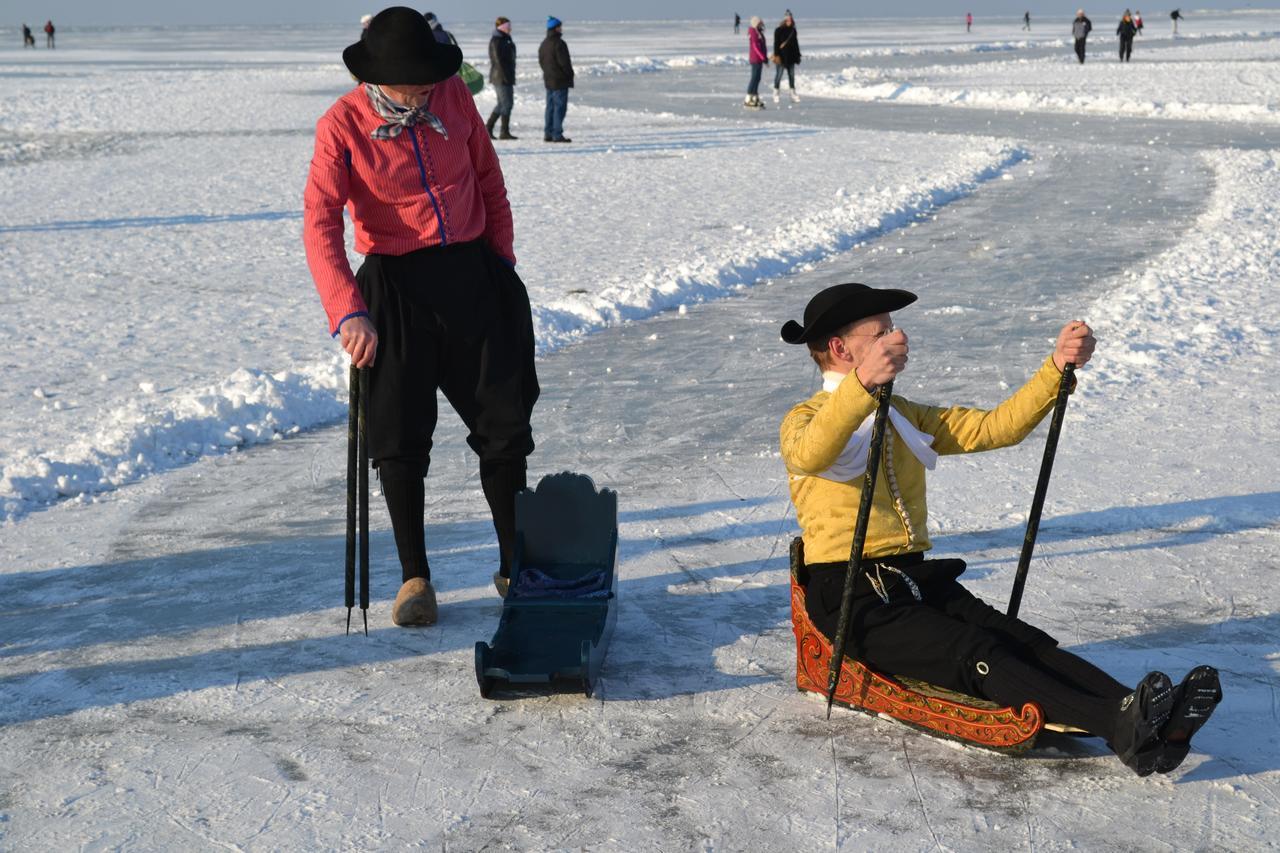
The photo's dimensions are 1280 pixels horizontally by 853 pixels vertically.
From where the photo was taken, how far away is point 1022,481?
5352mm

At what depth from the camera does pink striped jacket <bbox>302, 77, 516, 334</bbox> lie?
12.3 feet

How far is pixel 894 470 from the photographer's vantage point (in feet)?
11.4

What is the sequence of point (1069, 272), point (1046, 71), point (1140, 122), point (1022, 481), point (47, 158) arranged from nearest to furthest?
point (1022, 481) → point (1069, 272) → point (47, 158) → point (1140, 122) → point (1046, 71)

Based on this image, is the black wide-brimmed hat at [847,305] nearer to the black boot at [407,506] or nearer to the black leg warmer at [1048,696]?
the black leg warmer at [1048,696]

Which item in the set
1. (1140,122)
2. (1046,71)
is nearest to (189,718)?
(1140,122)

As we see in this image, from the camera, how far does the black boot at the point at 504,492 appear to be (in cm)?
408

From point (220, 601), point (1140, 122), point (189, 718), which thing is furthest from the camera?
point (1140, 122)

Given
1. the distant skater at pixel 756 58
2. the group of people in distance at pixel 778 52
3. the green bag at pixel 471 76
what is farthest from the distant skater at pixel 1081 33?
the green bag at pixel 471 76

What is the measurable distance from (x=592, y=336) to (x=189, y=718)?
5029 millimetres

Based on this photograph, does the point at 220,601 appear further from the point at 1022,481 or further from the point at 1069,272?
the point at 1069,272

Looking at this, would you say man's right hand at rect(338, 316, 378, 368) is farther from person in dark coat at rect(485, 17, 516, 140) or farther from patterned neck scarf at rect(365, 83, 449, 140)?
person in dark coat at rect(485, 17, 516, 140)

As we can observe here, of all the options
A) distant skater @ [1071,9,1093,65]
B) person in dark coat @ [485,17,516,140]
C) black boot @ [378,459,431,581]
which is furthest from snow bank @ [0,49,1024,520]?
distant skater @ [1071,9,1093,65]

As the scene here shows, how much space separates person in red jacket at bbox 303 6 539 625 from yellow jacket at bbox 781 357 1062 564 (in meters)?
0.90

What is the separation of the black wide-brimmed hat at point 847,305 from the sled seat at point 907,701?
556 mm
